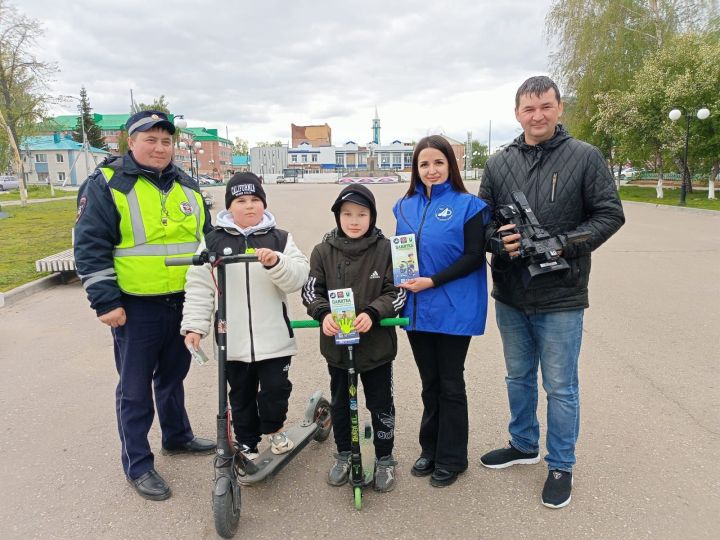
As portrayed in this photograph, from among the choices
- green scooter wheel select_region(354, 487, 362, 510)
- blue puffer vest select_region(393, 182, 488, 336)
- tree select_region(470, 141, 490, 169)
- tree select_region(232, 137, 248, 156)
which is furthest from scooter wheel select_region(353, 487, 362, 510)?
tree select_region(232, 137, 248, 156)

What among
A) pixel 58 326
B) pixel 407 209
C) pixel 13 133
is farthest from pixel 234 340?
pixel 13 133

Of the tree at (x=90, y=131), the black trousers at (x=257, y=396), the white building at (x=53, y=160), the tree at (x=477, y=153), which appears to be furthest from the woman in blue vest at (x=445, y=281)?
the tree at (x=477, y=153)

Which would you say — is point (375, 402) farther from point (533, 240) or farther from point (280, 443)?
point (533, 240)

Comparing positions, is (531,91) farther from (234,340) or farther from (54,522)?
(54,522)

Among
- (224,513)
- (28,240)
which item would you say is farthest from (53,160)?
(224,513)

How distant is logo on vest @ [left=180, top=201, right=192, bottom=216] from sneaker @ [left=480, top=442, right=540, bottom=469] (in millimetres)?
2458

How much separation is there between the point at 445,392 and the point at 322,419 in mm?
1041

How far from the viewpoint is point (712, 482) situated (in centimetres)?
292

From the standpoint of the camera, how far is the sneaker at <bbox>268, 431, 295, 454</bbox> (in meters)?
3.11

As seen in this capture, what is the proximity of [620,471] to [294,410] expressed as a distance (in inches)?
91.6

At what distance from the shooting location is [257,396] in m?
3.07

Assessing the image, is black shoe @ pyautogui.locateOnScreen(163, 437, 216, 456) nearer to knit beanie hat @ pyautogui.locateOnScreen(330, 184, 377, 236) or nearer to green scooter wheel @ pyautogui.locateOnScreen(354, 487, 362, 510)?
green scooter wheel @ pyautogui.locateOnScreen(354, 487, 362, 510)

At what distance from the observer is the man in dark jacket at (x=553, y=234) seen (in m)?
2.61

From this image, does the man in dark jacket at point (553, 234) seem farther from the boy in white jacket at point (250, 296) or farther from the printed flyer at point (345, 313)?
the boy in white jacket at point (250, 296)
